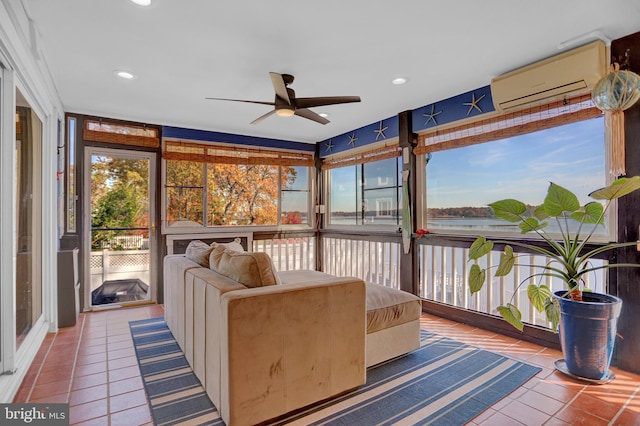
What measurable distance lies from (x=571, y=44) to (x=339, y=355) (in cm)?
287

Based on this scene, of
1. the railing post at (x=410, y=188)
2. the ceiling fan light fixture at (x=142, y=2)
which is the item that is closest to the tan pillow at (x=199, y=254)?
the ceiling fan light fixture at (x=142, y=2)

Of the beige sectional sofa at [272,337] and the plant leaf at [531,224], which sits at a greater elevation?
the plant leaf at [531,224]

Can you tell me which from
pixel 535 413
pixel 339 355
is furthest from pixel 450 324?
pixel 339 355

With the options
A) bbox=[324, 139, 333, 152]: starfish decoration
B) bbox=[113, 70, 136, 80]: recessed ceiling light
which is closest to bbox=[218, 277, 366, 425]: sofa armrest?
bbox=[113, 70, 136, 80]: recessed ceiling light

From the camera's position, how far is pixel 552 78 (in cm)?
274

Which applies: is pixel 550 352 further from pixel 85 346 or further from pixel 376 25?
pixel 85 346

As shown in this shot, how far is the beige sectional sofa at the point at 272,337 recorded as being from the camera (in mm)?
1806

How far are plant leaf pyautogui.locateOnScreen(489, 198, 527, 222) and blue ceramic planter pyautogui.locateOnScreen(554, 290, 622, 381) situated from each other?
28.1 inches

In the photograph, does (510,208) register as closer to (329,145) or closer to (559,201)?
(559,201)

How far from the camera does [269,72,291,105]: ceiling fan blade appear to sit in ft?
8.36

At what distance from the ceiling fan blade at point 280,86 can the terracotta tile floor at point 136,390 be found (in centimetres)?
242

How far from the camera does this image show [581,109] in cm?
279

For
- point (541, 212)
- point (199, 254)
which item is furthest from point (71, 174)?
point (541, 212)

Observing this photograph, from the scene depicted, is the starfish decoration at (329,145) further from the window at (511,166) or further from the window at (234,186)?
the window at (511,166)
